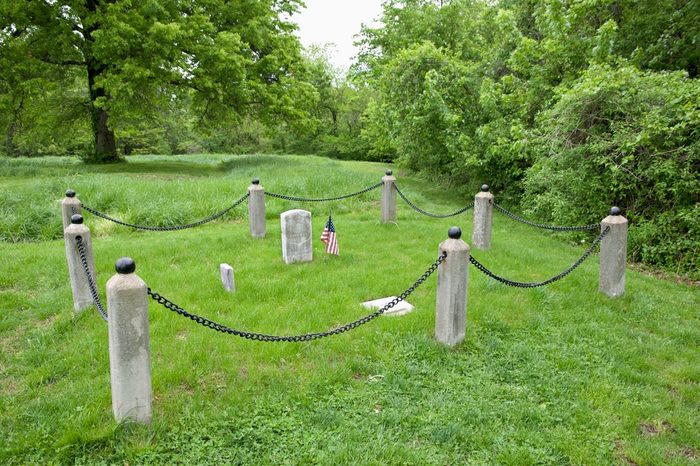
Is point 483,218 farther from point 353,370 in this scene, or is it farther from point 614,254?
point 353,370

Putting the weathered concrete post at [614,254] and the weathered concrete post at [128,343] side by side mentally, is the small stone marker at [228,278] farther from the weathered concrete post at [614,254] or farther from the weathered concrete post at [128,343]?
the weathered concrete post at [614,254]

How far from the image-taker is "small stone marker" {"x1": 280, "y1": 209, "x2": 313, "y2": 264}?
24.5ft

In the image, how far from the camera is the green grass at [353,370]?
3.41 m

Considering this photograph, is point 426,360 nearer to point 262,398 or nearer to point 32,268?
point 262,398

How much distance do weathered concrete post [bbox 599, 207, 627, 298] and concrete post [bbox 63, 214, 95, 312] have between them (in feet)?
21.3

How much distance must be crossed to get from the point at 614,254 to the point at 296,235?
4571 mm

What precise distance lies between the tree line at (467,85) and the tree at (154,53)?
75 millimetres

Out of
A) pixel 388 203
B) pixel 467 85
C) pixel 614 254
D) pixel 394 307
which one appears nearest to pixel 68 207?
pixel 394 307

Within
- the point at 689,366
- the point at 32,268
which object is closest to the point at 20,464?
the point at 32,268

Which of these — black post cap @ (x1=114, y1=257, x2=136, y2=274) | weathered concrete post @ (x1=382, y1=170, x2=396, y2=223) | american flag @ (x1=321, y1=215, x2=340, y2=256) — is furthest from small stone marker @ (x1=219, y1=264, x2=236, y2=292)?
weathered concrete post @ (x1=382, y1=170, x2=396, y2=223)

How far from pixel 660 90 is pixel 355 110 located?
120ft

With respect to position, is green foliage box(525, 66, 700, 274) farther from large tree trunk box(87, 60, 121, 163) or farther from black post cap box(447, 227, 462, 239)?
large tree trunk box(87, 60, 121, 163)

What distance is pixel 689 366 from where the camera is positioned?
479 cm

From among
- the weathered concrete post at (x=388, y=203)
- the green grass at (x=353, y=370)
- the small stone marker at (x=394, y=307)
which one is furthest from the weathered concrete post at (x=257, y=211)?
the small stone marker at (x=394, y=307)
